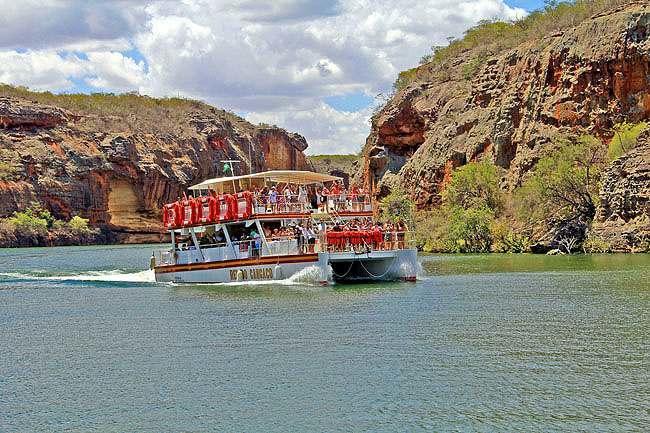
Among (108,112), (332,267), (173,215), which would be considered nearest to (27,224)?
(108,112)

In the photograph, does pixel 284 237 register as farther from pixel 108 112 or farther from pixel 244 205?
pixel 108 112

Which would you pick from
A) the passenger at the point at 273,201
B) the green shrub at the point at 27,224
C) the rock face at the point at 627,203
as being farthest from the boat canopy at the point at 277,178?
the green shrub at the point at 27,224

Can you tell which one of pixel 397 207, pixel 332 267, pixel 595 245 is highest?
pixel 397 207

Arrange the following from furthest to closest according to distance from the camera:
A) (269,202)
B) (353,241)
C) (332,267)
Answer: (269,202) → (332,267) → (353,241)

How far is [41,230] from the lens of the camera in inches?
5704

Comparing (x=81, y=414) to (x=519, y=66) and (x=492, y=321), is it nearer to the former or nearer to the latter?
(x=492, y=321)

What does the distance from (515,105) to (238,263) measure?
46180 mm

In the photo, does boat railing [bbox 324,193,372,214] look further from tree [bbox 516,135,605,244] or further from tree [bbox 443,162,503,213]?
tree [bbox 443,162,503,213]

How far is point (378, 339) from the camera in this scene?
30531 mm

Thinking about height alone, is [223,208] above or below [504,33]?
below

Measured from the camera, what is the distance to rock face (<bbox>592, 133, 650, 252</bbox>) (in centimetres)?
6569

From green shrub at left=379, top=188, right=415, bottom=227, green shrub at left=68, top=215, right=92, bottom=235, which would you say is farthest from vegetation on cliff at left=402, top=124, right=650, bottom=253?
green shrub at left=68, top=215, right=92, bottom=235

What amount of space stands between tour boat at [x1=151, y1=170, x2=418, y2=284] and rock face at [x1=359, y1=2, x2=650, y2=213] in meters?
33.9

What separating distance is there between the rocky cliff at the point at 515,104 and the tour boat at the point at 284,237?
24.1 meters
